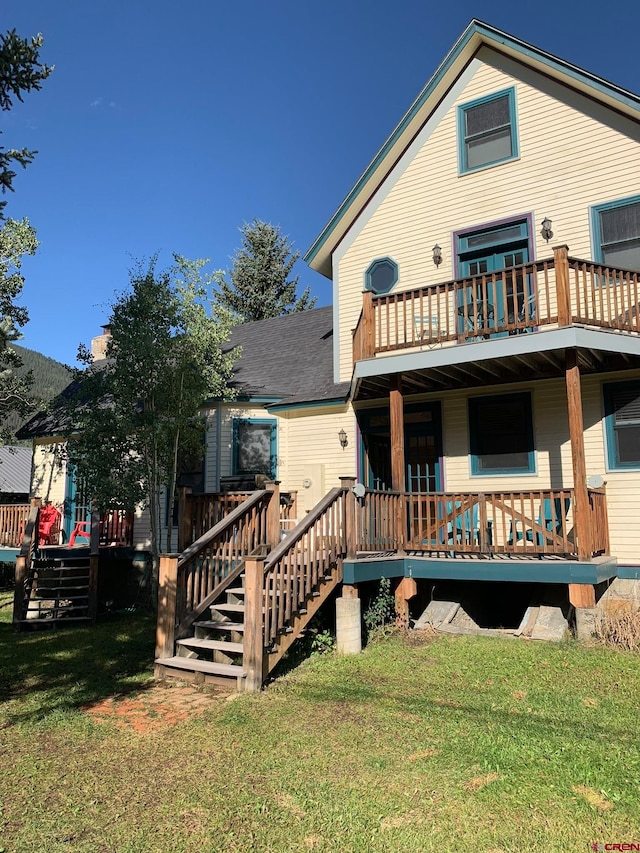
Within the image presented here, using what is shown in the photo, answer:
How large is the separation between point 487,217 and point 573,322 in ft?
13.1

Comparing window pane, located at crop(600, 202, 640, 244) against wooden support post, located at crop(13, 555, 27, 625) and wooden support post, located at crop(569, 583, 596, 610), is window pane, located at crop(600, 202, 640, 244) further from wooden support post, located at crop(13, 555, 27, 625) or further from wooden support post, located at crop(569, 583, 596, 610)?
wooden support post, located at crop(13, 555, 27, 625)

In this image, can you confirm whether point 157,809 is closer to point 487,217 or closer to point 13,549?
point 487,217

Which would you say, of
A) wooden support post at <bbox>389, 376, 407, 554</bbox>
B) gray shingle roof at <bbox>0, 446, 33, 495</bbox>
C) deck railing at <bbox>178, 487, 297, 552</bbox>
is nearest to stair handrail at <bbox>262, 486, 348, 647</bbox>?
wooden support post at <bbox>389, 376, 407, 554</bbox>

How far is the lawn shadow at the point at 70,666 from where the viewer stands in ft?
21.6

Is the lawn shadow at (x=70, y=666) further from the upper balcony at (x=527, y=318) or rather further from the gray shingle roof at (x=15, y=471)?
the gray shingle roof at (x=15, y=471)

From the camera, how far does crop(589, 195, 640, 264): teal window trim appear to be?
1023 cm

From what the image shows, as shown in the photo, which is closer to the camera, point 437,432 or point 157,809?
point 157,809

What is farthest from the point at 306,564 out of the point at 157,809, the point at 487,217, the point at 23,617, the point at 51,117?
the point at 51,117

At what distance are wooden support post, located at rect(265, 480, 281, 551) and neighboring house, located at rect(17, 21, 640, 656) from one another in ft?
1.79

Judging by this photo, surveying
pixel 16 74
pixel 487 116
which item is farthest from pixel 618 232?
pixel 16 74

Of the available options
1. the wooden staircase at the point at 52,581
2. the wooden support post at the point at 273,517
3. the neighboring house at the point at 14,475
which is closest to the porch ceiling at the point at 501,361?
the wooden support post at the point at 273,517

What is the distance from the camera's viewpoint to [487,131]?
11.9 meters

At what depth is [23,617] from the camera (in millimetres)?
11414

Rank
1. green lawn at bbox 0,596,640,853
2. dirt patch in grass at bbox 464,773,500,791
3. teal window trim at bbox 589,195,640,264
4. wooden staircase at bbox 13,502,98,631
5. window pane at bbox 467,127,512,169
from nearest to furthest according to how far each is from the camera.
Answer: green lawn at bbox 0,596,640,853 → dirt patch in grass at bbox 464,773,500,791 → teal window trim at bbox 589,195,640,264 → wooden staircase at bbox 13,502,98,631 → window pane at bbox 467,127,512,169
